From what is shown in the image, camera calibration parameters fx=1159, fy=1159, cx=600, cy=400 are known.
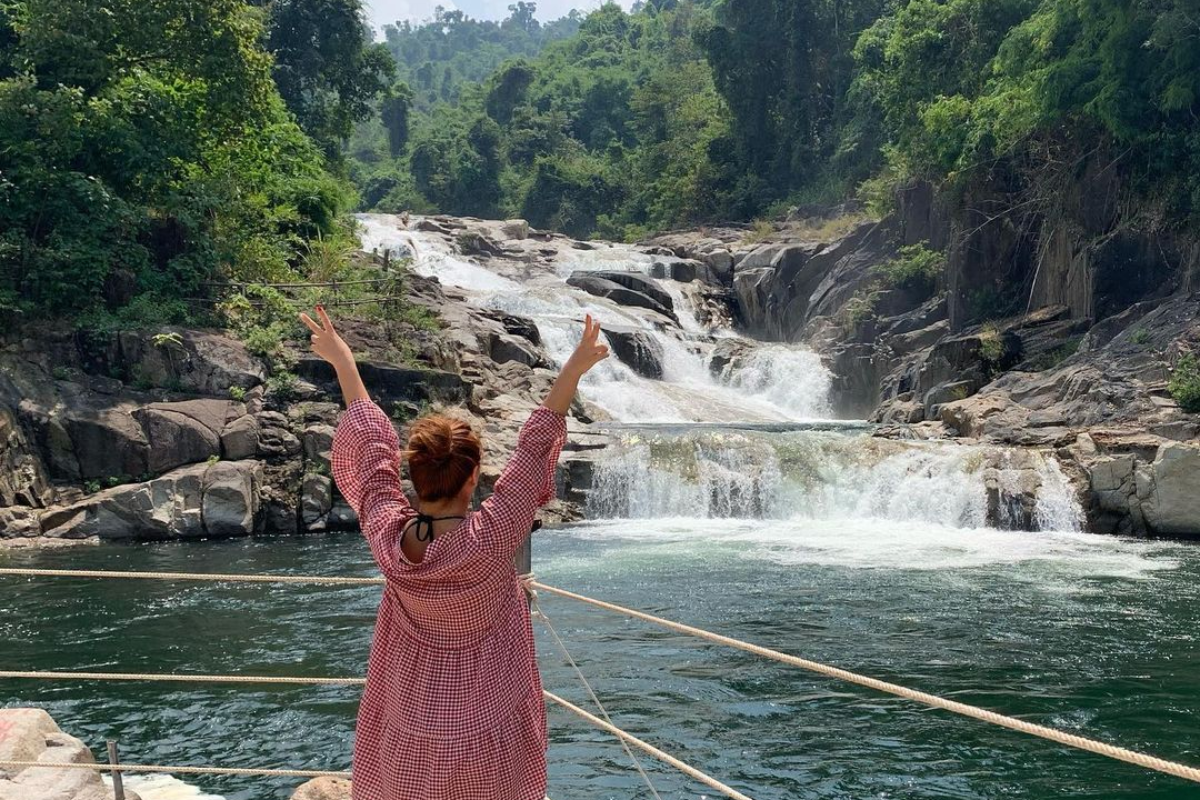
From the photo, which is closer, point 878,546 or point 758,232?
point 878,546

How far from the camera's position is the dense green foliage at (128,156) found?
1803 cm

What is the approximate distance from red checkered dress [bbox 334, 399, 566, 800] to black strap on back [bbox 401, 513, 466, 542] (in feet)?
0.12

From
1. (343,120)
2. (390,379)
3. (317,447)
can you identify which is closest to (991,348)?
(390,379)

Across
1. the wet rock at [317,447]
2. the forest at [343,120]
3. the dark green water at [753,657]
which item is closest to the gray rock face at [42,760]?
the dark green water at [753,657]

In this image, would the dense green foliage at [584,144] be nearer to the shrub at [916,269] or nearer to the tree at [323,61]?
the tree at [323,61]

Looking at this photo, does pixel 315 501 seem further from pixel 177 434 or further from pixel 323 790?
pixel 323 790

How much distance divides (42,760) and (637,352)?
22818 millimetres

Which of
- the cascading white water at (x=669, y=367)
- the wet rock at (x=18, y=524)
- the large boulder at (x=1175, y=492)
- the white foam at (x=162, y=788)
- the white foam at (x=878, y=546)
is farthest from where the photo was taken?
the cascading white water at (x=669, y=367)

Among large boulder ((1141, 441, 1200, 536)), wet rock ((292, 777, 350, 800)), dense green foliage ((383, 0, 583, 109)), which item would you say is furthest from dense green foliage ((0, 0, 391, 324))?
dense green foliage ((383, 0, 583, 109))

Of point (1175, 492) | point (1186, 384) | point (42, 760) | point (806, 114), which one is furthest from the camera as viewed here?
point (806, 114)

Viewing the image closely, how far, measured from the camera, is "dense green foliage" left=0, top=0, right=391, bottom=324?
18031 millimetres

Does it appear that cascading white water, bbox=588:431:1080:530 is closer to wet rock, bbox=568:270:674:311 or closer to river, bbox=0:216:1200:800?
river, bbox=0:216:1200:800

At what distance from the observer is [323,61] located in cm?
3444

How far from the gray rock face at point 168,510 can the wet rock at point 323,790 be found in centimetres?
1162
